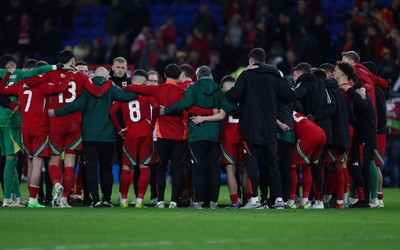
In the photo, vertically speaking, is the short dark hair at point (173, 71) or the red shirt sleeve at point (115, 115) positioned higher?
the short dark hair at point (173, 71)

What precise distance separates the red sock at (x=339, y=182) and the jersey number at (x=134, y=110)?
3109 millimetres

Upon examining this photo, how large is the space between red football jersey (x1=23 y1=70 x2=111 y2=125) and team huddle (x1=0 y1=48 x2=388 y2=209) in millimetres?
15

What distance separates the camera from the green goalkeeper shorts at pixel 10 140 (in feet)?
53.6

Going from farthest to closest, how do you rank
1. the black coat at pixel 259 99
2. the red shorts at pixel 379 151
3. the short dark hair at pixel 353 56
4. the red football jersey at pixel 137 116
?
the red shorts at pixel 379 151 → the short dark hair at pixel 353 56 → the red football jersey at pixel 137 116 → the black coat at pixel 259 99

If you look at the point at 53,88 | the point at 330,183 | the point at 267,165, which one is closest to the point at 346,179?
the point at 330,183

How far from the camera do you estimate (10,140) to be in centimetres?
1638

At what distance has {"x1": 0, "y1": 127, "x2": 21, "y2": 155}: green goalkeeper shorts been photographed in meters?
16.3

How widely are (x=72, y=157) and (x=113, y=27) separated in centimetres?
1486

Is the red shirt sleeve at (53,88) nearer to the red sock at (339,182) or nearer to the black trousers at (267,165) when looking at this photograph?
the black trousers at (267,165)

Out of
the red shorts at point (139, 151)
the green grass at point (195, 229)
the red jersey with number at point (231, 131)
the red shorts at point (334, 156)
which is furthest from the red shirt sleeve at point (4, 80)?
the red shorts at point (334, 156)

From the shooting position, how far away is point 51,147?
15.9 metres

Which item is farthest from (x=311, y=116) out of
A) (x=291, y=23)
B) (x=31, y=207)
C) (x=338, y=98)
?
(x=291, y=23)

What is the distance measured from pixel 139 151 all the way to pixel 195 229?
13.9 ft

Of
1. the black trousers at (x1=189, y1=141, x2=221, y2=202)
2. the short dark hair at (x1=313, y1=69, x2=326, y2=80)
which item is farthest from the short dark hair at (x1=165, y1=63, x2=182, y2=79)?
the short dark hair at (x1=313, y1=69, x2=326, y2=80)
